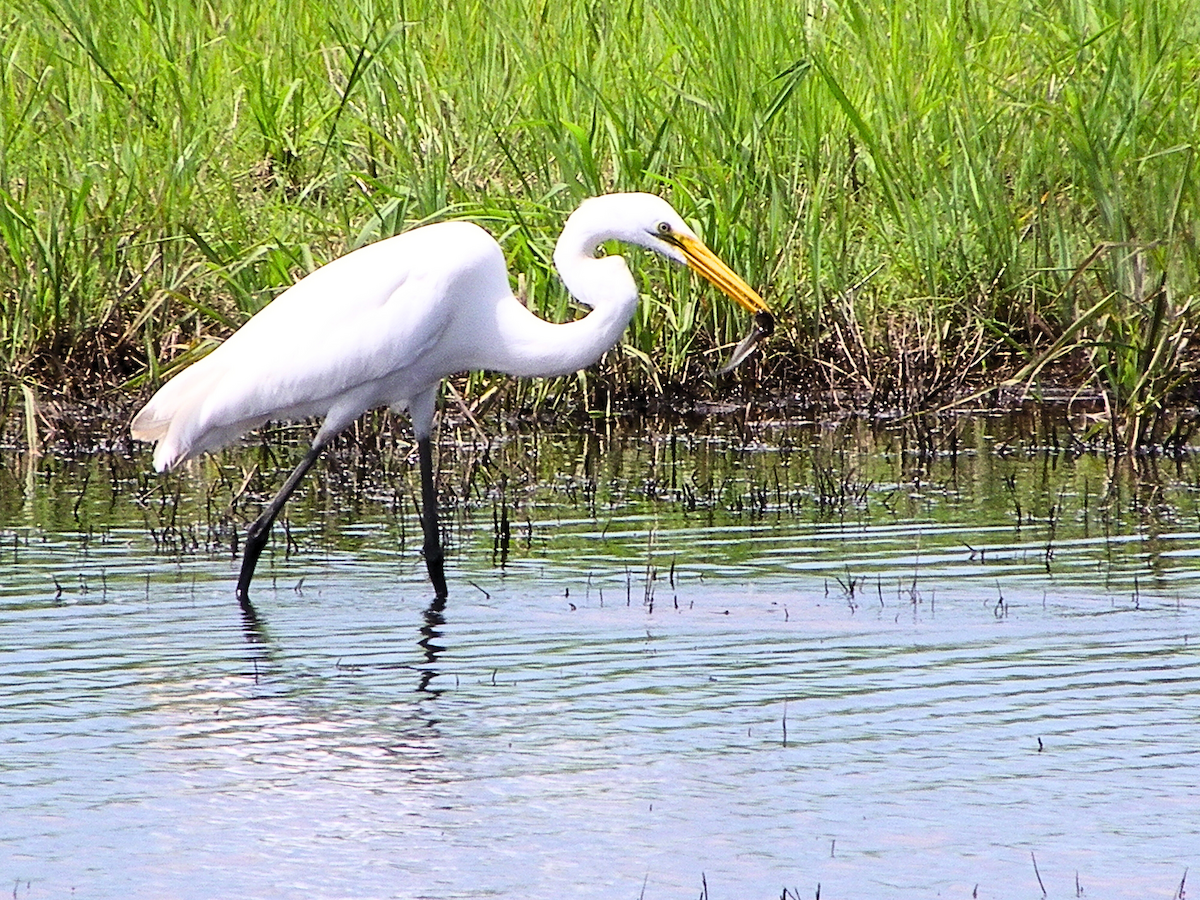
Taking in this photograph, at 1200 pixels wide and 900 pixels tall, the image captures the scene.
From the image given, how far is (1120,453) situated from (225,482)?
3523mm

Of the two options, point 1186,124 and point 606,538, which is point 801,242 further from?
point 606,538

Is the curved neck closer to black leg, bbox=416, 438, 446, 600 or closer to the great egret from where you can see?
the great egret

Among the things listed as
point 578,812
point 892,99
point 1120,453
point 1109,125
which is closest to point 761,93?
point 892,99

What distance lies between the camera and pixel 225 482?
29.3ft

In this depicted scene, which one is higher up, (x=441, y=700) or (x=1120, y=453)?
(x=1120, y=453)

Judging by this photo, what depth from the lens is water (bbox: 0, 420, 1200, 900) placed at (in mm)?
4215

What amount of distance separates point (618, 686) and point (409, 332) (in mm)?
1960

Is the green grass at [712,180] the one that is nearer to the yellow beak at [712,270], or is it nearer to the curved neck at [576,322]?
the curved neck at [576,322]

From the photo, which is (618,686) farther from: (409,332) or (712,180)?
(712,180)

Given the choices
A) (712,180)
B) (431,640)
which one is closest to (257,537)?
(431,640)

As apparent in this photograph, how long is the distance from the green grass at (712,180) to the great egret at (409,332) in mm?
1403

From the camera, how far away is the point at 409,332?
7.18m

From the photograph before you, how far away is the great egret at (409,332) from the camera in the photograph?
7.16m

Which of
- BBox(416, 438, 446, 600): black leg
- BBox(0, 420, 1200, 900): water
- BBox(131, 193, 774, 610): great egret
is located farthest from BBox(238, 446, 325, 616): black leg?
BBox(416, 438, 446, 600): black leg
